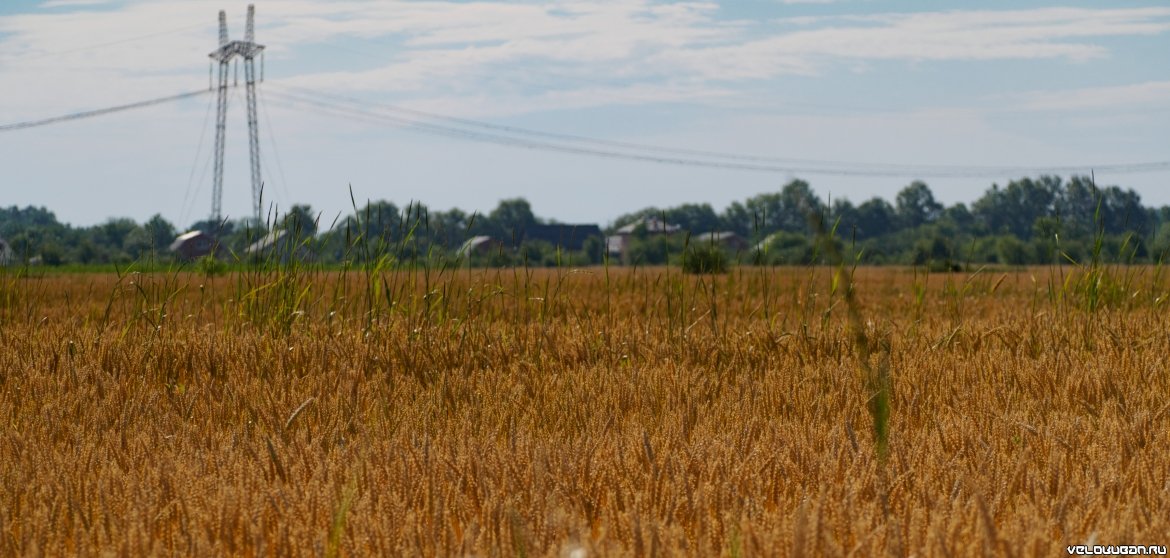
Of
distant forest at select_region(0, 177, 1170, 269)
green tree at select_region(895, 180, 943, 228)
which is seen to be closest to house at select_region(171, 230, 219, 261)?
distant forest at select_region(0, 177, 1170, 269)

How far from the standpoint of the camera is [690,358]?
4.97 metres

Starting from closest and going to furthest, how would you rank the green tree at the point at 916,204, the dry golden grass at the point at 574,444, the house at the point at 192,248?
the dry golden grass at the point at 574,444 < the house at the point at 192,248 < the green tree at the point at 916,204

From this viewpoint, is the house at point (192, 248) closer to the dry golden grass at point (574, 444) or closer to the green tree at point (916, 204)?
the dry golden grass at point (574, 444)

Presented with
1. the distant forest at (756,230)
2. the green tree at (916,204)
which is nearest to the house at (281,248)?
the distant forest at (756,230)

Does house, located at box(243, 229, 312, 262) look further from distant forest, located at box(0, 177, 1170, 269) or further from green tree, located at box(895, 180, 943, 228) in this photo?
green tree, located at box(895, 180, 943, 228)

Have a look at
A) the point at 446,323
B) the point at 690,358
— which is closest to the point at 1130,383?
the point at 690,358

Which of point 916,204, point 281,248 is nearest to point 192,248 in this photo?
point 281,248

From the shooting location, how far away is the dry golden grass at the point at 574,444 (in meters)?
1.94

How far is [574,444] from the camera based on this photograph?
8.99 ft

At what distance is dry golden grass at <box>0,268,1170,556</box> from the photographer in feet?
6.36

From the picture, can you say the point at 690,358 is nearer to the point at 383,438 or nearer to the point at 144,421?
the point at 383,438

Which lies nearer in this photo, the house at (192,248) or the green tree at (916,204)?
the house at (192,248)

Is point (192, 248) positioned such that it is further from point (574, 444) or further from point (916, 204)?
point (916, 204)

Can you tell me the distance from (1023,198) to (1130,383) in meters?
142
